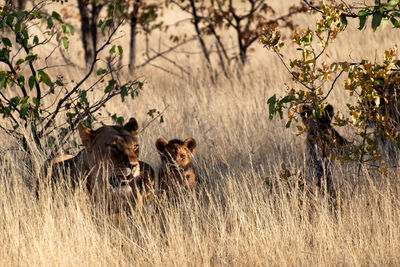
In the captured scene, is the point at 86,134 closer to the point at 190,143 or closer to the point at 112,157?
the point at 112,157

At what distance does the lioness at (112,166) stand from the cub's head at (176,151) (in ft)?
0.86

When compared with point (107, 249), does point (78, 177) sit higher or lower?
higher

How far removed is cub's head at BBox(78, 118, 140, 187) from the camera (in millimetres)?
4590

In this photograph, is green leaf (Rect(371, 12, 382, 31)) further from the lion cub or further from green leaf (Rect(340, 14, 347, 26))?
the lion cub

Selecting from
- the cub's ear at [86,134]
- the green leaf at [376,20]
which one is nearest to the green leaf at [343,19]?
the green leaf at [376,20]

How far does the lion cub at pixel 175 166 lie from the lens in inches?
219

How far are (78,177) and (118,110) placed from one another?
3.78 m

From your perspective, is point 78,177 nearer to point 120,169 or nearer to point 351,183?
point 120,169

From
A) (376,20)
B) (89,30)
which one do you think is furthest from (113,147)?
(89,30)

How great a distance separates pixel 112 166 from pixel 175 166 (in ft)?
3.52

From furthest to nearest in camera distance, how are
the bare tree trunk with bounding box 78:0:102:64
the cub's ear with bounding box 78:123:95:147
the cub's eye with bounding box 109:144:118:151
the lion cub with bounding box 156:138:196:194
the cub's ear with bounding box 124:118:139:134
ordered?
the bare tree trunk with bounding box 78:0:102:64
the lion cub with bounding box 156:138:196:194
the cub's ear with bounding box 124:118:139:134
the cub's ear with bounding box 78:123:95:147
the cub's eye with bounding box 109:144:118:151

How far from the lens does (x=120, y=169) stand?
458cm

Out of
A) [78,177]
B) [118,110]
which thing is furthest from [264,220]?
[118,110]

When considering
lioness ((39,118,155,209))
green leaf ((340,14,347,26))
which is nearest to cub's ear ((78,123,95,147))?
lioness ((39,118,155,209))
